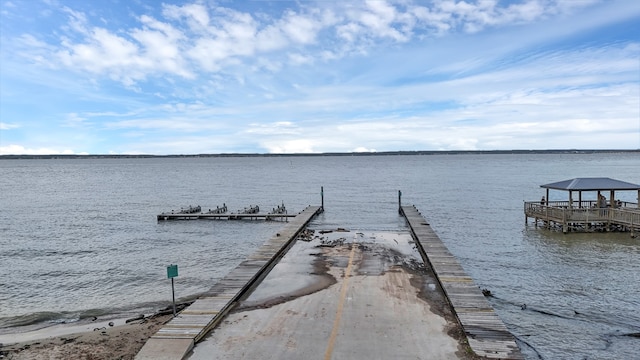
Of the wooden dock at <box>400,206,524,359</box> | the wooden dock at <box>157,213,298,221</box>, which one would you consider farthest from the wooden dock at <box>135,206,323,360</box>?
the wooden dock at <box>157,213,298,221</box>

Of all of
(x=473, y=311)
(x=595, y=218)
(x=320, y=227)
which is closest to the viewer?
(x=473, y=311)

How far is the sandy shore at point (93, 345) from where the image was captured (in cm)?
1134

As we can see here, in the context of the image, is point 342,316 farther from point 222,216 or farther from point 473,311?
point 222,216

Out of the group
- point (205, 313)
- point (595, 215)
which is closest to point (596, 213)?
point (595, 215)

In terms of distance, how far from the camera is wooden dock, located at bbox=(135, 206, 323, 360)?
9.89 m

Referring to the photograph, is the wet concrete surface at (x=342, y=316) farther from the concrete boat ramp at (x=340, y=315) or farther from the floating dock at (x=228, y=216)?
the floating dock at (x=228, y=216)

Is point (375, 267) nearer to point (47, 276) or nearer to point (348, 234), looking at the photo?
point (348, 234)

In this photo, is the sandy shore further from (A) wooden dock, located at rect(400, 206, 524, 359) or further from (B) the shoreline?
(A) wooden dock, located at rect(400, 206, 524, 359)

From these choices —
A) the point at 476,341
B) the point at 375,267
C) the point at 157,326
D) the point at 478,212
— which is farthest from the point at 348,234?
the point at 478,212

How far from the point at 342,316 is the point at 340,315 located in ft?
0.28

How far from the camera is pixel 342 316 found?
11922 mm

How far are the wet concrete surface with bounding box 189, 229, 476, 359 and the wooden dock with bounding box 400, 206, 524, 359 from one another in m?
0.27

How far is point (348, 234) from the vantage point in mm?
25359

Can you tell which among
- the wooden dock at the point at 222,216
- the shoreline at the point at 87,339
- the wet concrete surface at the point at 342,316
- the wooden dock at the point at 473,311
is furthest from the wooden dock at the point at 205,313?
the wooden dock at the point at 222,216
